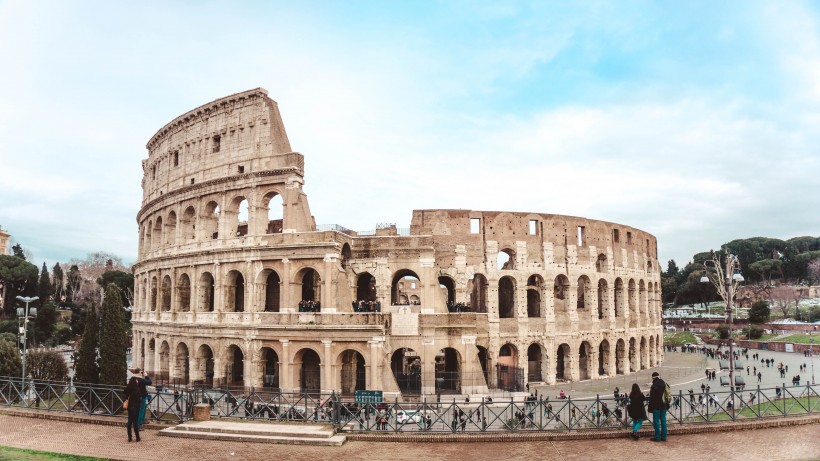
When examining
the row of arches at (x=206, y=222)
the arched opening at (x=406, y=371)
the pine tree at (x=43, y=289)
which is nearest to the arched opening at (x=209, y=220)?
the row of arches at (x=206, y=222)

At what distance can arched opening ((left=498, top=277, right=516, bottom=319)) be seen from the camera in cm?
3681

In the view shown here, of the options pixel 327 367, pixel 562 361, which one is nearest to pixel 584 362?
pixel 562 361

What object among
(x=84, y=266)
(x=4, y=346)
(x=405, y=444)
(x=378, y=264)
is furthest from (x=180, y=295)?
(x=84, y=266)

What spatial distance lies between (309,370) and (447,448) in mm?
18907

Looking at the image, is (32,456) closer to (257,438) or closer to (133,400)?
(133,400)

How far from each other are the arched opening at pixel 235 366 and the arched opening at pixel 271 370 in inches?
52.8

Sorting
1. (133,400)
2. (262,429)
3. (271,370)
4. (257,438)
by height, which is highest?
(133,400)

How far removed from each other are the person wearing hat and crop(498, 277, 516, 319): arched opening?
23.1 m

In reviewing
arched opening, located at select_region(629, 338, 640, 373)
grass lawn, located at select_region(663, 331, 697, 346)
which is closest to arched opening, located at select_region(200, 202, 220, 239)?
arched opening, located at select_region(629, 338, 640, 373)

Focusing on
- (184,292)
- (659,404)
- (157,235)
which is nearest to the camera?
(659,404)

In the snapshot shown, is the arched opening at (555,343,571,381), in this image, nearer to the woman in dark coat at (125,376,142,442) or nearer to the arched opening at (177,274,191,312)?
the arched opening at (177,274,191,312)

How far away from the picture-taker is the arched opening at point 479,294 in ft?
120

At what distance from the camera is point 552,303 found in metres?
35.6

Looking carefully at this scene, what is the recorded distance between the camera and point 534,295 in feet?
130
